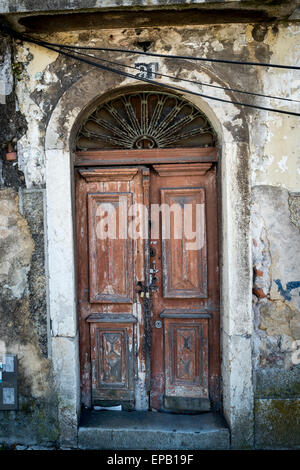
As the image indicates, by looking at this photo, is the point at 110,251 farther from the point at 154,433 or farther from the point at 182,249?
the point at 154,433

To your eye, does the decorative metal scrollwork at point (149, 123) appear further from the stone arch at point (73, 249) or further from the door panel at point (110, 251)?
the door panel at point (110, 251)

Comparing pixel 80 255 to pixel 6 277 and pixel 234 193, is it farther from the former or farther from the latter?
pixel 234 193

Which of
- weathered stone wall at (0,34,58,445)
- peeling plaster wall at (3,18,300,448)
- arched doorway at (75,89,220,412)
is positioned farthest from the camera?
arched doorway at (75,89,220,412)

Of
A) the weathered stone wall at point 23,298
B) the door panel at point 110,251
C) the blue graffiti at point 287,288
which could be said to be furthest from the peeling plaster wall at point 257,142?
the door panel at point 110,251

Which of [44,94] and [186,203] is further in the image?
[186,203]

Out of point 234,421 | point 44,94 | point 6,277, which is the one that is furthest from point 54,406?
point 44,94

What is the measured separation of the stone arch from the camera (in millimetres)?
3186

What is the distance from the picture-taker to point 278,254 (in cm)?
324

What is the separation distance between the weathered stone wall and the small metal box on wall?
5 cm

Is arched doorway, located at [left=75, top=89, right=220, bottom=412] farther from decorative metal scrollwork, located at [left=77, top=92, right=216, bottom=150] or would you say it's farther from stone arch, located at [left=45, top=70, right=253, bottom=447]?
stone arch, located at [left=45, top=70, right=253, bottom=447]

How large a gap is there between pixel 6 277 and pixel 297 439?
3136 millimetres

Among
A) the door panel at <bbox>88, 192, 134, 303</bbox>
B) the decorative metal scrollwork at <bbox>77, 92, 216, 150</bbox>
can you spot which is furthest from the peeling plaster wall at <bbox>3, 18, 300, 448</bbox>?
the door panel at <bbox>88, 192, 134, 303</bbox>

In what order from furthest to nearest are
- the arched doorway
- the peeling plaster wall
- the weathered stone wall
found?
1. the arched doorway
2. the weathered stone wall
3. the peeling plaster wall

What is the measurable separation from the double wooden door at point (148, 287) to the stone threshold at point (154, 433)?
0.58ft
